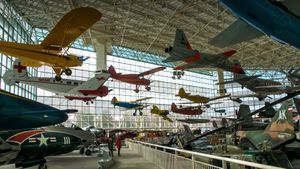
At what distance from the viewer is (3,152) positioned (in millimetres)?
7402

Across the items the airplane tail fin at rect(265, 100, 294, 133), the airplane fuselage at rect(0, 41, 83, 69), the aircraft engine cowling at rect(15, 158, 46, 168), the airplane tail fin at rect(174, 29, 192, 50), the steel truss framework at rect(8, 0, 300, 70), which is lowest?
the aircraft engine cowling at rect(15, 158, 46, 168)

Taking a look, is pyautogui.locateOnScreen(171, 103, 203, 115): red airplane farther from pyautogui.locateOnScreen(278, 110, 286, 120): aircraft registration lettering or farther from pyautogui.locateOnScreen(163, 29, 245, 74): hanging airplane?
pyautogui.locateOnScreen(278, 110, 286, 120): aircraft registration lettering

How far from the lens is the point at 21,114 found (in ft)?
13.4

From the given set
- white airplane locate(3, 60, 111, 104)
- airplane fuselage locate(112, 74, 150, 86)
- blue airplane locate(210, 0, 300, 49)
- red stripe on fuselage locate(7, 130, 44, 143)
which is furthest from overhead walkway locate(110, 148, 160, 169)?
airplane fuselage locate(112, 74, 150, 86)

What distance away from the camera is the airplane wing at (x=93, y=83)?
19922 millimetres

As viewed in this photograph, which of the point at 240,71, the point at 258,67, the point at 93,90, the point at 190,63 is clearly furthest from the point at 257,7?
the point at 258,67

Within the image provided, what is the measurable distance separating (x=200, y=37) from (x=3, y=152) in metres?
31.5

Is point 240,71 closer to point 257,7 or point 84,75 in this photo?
point 257,7

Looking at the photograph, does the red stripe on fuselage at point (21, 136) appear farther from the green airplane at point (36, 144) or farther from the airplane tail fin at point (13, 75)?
the airplane tail fin at point (13, 75)

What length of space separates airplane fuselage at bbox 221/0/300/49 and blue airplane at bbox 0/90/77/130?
296 centimetres

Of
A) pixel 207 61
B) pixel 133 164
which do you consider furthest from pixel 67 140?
pixel 207 61

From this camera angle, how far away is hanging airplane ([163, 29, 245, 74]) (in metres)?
14.2

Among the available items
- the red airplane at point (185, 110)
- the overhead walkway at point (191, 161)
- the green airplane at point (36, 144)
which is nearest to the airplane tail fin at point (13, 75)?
the green airplane at point (36, 144)

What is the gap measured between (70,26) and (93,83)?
26.5 feet
